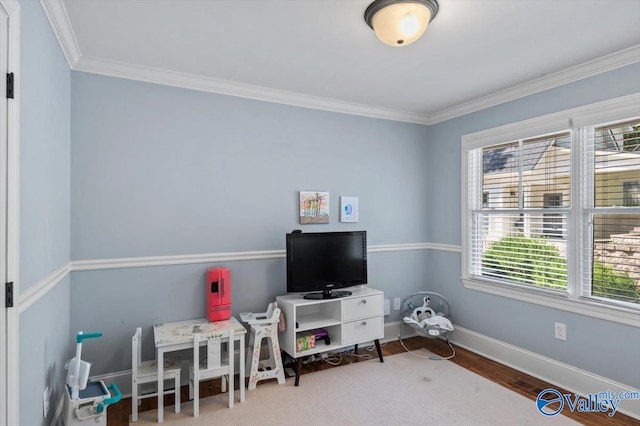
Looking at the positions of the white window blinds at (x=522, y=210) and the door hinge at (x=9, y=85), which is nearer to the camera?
the door hinge at (x=9, y=85)

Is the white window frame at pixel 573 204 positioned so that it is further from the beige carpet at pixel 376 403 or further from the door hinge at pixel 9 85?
the door hinge at pixel 9 85

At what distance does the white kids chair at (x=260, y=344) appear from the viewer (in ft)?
9.50

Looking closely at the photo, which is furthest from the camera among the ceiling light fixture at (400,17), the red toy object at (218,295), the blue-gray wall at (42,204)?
the red toy object at (218,295)

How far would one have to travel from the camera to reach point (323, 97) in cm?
350

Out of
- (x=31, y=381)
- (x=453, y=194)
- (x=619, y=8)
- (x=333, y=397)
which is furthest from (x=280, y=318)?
(x=619, y=8)

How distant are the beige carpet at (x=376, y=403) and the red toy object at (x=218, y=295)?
0.61 m

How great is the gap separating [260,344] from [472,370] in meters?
1.87

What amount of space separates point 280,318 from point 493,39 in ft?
8.49

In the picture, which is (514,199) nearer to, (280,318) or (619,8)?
(619,8)

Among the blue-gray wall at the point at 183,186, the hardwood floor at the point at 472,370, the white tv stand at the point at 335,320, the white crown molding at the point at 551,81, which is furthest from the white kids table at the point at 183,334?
the white crown molding at the point at 551,81

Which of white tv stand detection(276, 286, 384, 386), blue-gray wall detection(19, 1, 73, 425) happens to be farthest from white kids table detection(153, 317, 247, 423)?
blue-gray wall detection(19, 1, 73, 425)

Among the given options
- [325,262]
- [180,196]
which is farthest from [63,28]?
[325,262]

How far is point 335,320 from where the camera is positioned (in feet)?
10.6

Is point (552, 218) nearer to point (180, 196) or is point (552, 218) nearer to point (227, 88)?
point (227, 88)
